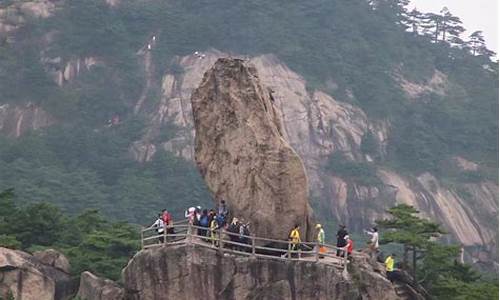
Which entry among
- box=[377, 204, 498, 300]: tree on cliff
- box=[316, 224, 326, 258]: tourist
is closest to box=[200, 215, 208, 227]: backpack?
box=[316, 224, 326, 258]: tourist

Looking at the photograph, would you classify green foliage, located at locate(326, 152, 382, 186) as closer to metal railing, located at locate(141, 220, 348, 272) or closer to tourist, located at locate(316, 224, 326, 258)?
tourist, located at locate(316, 224, 326, 258)

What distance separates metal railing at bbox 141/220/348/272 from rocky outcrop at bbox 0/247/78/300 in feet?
19.9

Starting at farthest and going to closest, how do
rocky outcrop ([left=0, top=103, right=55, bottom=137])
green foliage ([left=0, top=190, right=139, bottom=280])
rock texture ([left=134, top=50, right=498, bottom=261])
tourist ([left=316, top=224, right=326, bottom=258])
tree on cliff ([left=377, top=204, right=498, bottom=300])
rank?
1. rocky outcrop ([left=0, top=103, right=55, bottom=137])
2. rock texture ([left=134, top=50, right=498, bottom=261])
3. green foliage ([left=0, top=190, right=139, bottom=280])
4. tree on cliff ([left=377, top=204, right=498, bottom=300])
5. tourist ([left=316, top=224, right=326, bottom=258])

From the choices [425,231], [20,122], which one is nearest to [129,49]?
[20,122]

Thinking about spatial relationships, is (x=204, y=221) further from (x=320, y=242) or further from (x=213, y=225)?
(x=320, y=242)

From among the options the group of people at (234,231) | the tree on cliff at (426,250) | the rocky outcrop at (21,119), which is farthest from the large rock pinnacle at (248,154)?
the rocky outcrop at (21,119)

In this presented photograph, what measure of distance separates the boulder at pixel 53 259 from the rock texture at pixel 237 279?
643 cm

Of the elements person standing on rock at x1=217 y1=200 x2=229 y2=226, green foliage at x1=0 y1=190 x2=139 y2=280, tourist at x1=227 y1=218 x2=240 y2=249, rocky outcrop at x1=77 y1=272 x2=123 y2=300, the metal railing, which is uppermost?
person standing on rock at x1=217 y1=200 x2=229 y2=226

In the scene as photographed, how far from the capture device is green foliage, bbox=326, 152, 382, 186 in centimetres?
7969

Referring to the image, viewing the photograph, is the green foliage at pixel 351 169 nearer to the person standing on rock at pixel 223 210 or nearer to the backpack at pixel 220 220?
the person standing on rock at pixel 223 210

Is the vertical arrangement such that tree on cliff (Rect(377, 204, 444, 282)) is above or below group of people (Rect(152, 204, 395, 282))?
below

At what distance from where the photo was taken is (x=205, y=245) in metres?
28.8

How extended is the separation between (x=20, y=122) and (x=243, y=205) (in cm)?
5416

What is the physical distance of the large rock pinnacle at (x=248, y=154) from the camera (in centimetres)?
2948
